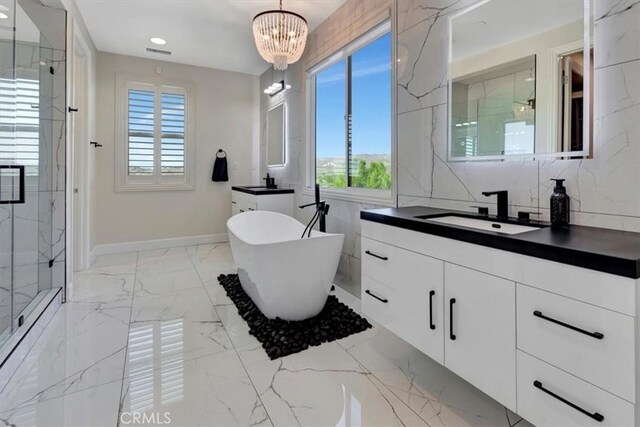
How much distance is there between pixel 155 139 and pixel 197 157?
61 centimetres

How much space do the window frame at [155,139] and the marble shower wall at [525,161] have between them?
3524 mm

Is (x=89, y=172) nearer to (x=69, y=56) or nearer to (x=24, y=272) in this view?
(x=69, y=56)

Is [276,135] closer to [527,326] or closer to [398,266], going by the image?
[398,266]

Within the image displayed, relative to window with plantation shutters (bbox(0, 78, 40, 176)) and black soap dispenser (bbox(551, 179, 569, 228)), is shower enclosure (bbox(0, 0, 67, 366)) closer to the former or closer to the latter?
window with plantation shutters (bbox(0, 78, 40, 176))

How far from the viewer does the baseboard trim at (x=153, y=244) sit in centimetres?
452

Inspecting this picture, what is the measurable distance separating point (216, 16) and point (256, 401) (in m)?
3.49

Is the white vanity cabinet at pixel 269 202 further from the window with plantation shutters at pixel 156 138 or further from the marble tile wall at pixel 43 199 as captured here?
the marble tile wall at pixel 43 199

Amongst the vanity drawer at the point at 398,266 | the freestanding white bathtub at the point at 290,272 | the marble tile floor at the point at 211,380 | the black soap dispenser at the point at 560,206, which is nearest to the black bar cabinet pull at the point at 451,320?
the vanity drawer at the point at 398,266

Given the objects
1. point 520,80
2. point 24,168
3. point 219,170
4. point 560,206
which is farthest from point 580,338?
point 219,170

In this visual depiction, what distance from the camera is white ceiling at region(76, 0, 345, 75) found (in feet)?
10.4

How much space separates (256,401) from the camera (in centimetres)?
163

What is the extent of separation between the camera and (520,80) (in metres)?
1.74

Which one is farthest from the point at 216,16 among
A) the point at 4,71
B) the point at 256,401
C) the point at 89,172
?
the point at 256,401

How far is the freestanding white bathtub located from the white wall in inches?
111
